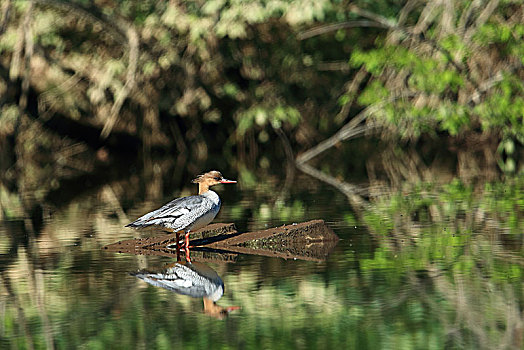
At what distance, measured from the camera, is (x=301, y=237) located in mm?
11430

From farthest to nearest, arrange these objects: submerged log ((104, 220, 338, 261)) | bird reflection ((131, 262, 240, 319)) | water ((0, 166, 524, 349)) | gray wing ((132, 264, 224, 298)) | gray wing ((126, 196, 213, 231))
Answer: submerged log ((104, 220, 338, 261))
gray wing ((126, 196, 213, 231))
gray wing ((132, 264, 224, 298))
bird reflection ((131, 262, 240, 319))
water ((0, 166, 524, 349))

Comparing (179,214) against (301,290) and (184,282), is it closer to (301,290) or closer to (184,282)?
(184,282)

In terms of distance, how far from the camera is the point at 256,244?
37.2 feet

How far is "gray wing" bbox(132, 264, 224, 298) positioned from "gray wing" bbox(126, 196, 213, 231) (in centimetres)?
71

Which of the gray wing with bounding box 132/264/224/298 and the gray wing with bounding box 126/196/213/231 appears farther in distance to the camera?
the gray wing with bounding box 126/196/213/231

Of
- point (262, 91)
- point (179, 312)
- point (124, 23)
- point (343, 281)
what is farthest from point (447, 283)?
point (262, 91)

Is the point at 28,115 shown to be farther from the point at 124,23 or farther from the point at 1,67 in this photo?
the point at 124,23

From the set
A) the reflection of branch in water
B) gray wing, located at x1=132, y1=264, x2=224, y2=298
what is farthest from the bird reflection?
the reflection of branch in water

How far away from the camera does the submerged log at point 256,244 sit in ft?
36.3

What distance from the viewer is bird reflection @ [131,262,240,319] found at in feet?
27.7

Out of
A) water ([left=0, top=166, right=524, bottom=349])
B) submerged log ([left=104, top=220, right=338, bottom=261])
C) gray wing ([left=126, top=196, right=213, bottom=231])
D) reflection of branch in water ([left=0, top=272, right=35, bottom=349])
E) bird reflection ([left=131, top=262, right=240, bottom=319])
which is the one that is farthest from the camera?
submerged log ([left=104, top=220, right=338, bottom=261])

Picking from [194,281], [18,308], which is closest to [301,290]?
[194,281]

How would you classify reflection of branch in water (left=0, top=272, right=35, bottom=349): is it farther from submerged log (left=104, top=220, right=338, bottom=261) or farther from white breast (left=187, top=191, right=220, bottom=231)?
white breast (left=187, top=191, right=220, bottom=231)

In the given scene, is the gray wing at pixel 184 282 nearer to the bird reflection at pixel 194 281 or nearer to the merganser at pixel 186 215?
the bird reflection at pixel 194 281
